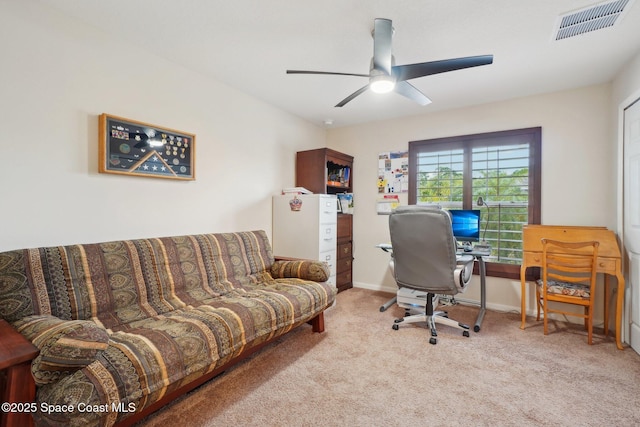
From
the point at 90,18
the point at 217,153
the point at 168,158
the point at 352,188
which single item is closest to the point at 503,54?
the point at 352,188

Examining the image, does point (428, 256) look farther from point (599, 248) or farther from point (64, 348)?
point (64, 348)

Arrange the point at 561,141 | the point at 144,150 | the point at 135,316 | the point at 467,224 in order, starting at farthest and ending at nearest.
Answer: the point at 467,224 → the point at 561,141 → the point at 144,150 → the point at 135,316

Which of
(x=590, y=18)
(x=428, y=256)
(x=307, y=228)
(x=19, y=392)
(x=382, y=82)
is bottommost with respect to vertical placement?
(x=19, y=392)

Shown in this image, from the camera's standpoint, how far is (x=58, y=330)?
3.81ft

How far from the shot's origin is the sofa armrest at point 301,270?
2.60m

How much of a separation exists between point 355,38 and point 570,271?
2.61m

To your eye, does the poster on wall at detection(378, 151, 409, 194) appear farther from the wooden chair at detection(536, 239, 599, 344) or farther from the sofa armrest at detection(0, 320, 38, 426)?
the sofa armrest at detection(0, 320, 38, 426)

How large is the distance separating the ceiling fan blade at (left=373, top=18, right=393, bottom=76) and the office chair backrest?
3.65ft

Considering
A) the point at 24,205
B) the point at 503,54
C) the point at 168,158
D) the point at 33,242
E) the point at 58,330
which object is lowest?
the point at 58,330

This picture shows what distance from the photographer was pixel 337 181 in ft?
13.4

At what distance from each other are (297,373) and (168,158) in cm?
194

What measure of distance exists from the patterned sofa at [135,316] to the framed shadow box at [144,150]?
0.55m

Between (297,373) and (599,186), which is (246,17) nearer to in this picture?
(297,373)

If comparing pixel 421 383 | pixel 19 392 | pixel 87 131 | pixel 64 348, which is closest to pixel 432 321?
pixel 421 383
